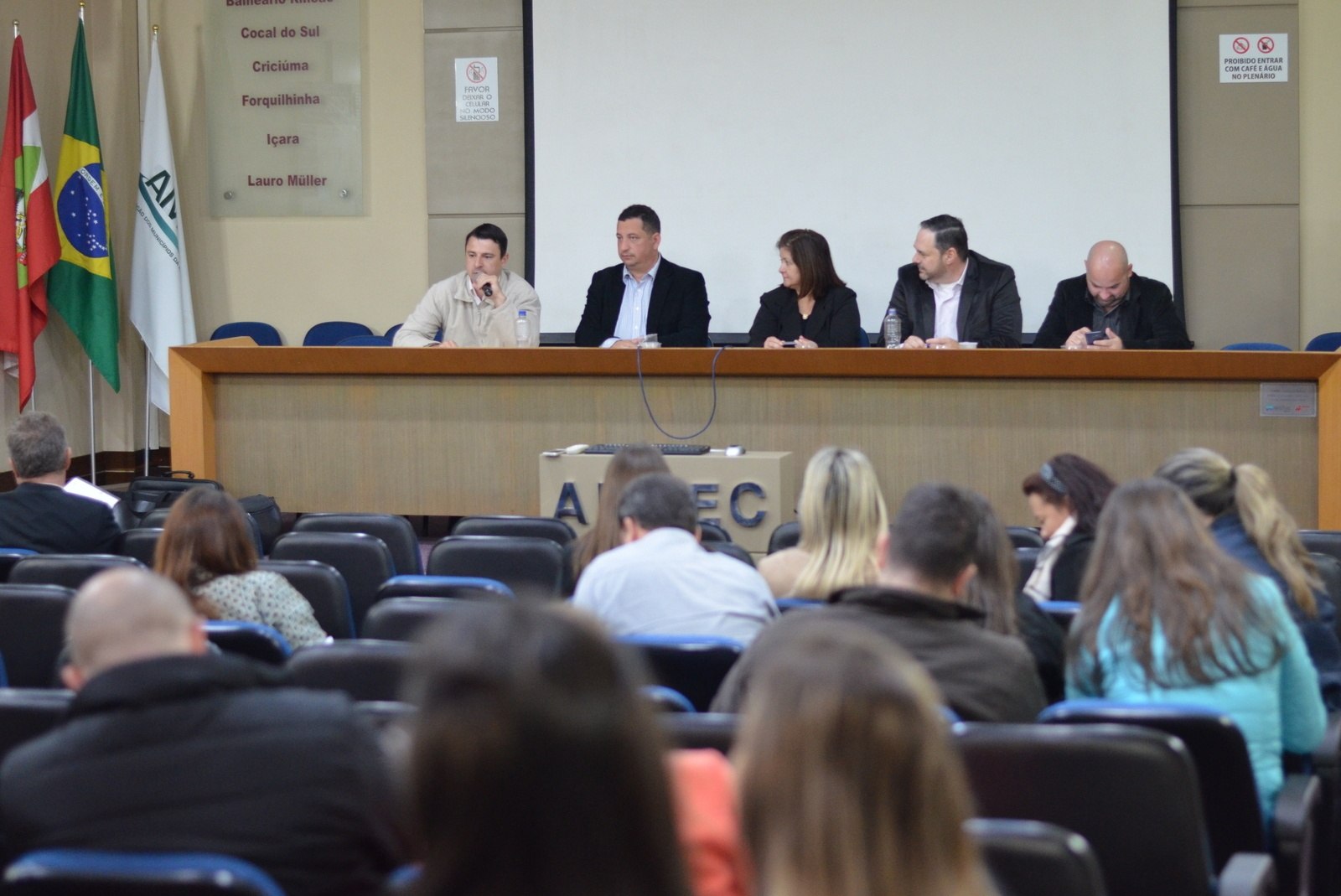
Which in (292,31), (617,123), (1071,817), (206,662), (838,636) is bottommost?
(1071,817)

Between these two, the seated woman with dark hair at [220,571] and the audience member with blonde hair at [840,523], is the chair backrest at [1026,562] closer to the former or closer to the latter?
the audience member with blonde hair at [840,523]

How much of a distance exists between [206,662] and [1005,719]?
1.17 m

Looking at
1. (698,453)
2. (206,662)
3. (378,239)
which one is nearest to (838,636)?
(206,662)

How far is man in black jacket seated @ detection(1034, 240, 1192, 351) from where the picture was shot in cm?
612

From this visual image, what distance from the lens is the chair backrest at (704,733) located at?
73.3 inches

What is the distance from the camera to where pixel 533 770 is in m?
1.00

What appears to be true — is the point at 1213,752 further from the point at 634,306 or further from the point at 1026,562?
the point at 634,306

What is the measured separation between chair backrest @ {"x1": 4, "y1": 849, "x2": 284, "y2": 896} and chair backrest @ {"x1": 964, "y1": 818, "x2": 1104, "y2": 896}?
72cm

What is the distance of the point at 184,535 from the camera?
3.14 meters

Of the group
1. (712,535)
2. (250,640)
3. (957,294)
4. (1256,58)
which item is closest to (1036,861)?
(250,640)

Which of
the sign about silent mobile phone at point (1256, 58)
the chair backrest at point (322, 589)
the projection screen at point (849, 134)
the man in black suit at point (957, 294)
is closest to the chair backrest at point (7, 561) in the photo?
the chair backrest at point (322, 589)

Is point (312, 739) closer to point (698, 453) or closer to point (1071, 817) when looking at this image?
point (1071, 817)

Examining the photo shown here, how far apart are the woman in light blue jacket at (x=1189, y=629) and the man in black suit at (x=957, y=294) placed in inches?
148

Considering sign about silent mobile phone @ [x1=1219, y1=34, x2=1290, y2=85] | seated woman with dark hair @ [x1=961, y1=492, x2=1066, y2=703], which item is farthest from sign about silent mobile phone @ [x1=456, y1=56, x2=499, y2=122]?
seated woman with dark hair @ [x1=961, y1=492, x2=1066, y2=703]
